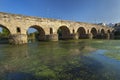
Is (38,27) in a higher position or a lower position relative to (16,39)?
higher

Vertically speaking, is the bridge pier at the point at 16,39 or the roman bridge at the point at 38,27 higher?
the roman bridge at the point at 38,27

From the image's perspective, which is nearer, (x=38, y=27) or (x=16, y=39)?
(x=16, y=39)

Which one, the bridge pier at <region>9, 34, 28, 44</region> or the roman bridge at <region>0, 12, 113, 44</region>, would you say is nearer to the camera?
the bridge pier at <region>9, 34, 28, 44</region>

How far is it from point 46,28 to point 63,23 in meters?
6.60

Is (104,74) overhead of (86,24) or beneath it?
beneath

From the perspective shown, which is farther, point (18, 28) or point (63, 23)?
point (63, 23)

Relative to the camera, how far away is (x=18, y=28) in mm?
24969

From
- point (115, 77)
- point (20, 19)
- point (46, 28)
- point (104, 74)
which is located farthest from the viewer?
point (46, 28)

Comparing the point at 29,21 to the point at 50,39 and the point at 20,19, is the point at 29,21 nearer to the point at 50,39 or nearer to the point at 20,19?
the point at 20,19

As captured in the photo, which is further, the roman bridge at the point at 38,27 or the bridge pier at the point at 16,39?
the roman bridge at the point at 38,27

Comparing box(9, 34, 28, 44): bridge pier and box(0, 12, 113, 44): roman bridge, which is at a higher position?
box(0, 12, 113, 44): roman bridge

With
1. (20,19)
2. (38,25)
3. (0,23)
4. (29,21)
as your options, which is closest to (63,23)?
(38,25)

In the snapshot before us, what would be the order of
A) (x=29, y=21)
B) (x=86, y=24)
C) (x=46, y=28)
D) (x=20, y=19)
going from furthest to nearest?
(x=86, y=24) → (x=46, y=28) → (x=29, y=21) → (x=20, y=19)

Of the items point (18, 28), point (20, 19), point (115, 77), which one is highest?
point (20, 19)
